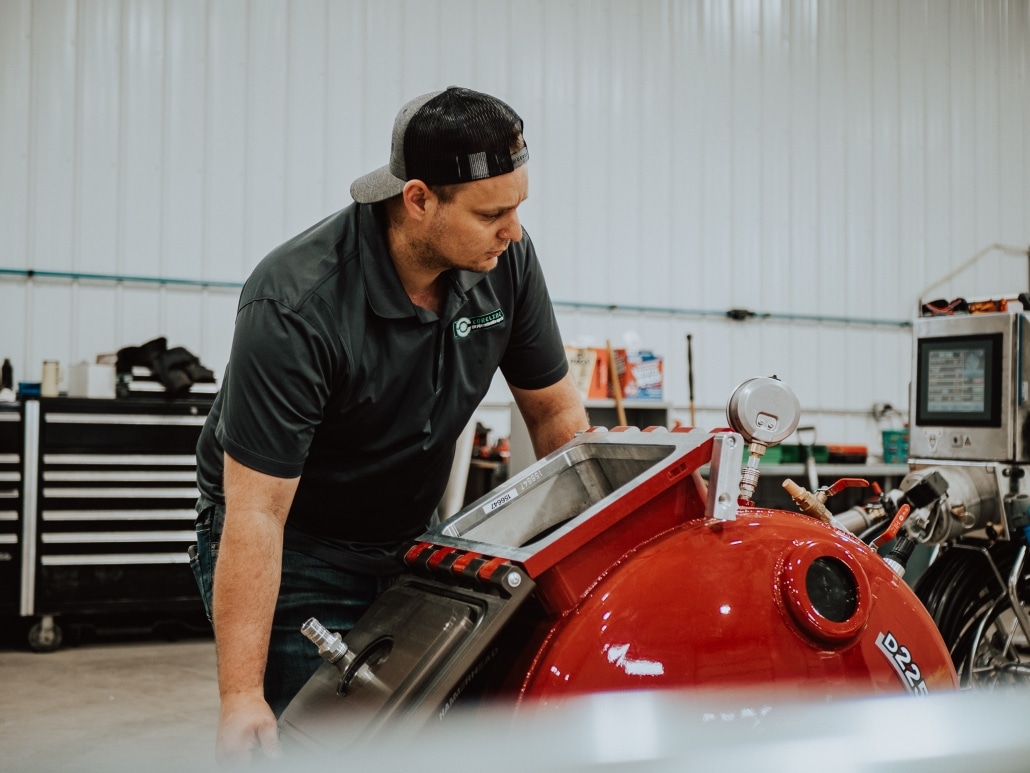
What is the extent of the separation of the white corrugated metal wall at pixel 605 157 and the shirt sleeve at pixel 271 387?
3559 mm

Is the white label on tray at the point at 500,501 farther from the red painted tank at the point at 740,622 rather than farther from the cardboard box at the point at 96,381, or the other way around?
the cardboard box at the point at 96,381

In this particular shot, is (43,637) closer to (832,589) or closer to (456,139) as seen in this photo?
(456,139)

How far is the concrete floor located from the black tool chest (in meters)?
0.19

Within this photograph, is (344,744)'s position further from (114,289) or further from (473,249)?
(114,289)

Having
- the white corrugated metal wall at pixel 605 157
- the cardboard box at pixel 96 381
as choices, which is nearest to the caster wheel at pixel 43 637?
the cardboard box at pixel 96 381

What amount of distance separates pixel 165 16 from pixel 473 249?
3940mm

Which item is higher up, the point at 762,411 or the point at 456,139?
the point at 456,139

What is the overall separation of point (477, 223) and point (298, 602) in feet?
1.84

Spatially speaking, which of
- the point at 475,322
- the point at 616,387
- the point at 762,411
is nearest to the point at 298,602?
the point at 475,322

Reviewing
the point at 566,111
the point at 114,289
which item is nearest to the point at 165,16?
the point at 114,289

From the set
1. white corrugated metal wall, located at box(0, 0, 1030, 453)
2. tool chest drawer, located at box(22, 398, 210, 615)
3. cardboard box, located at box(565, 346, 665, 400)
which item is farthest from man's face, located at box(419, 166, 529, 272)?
white corrugated metal wall, located at box(0, 0, 1030, 453)

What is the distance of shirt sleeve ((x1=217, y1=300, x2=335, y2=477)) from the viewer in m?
1.10

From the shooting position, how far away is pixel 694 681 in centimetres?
96

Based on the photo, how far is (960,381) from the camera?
2.11 metres
